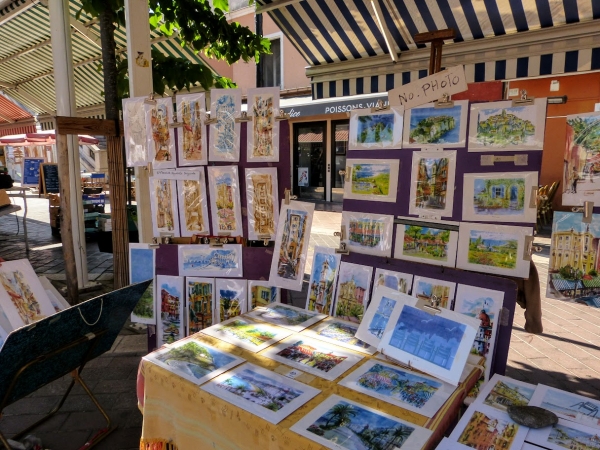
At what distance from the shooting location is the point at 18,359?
5.08 feet

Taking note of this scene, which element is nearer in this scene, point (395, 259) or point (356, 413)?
point (356, 413)

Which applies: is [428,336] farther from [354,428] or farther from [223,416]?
[223,416]

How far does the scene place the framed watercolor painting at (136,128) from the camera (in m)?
2.58

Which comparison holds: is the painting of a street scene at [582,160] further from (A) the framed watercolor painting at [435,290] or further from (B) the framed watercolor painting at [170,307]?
(B) the framed watercolor painting at [170,307]

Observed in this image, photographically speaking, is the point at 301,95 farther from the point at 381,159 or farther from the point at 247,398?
the point at 247,398

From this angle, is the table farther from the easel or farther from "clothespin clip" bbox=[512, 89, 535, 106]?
"clothespin clip" bbox=[512, 89, 535, 106]

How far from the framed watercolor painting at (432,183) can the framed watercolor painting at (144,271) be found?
5.16 ft

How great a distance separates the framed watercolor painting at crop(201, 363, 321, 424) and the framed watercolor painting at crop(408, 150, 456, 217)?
0.96 meters

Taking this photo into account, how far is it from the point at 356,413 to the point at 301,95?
1073 cm

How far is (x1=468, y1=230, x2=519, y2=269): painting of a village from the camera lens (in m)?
1.74

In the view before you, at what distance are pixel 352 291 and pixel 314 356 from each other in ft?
1.79

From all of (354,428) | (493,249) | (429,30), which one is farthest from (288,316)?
(429,30)

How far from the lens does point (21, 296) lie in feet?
6.54

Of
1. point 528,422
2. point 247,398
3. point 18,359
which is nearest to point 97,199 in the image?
point 18,359
